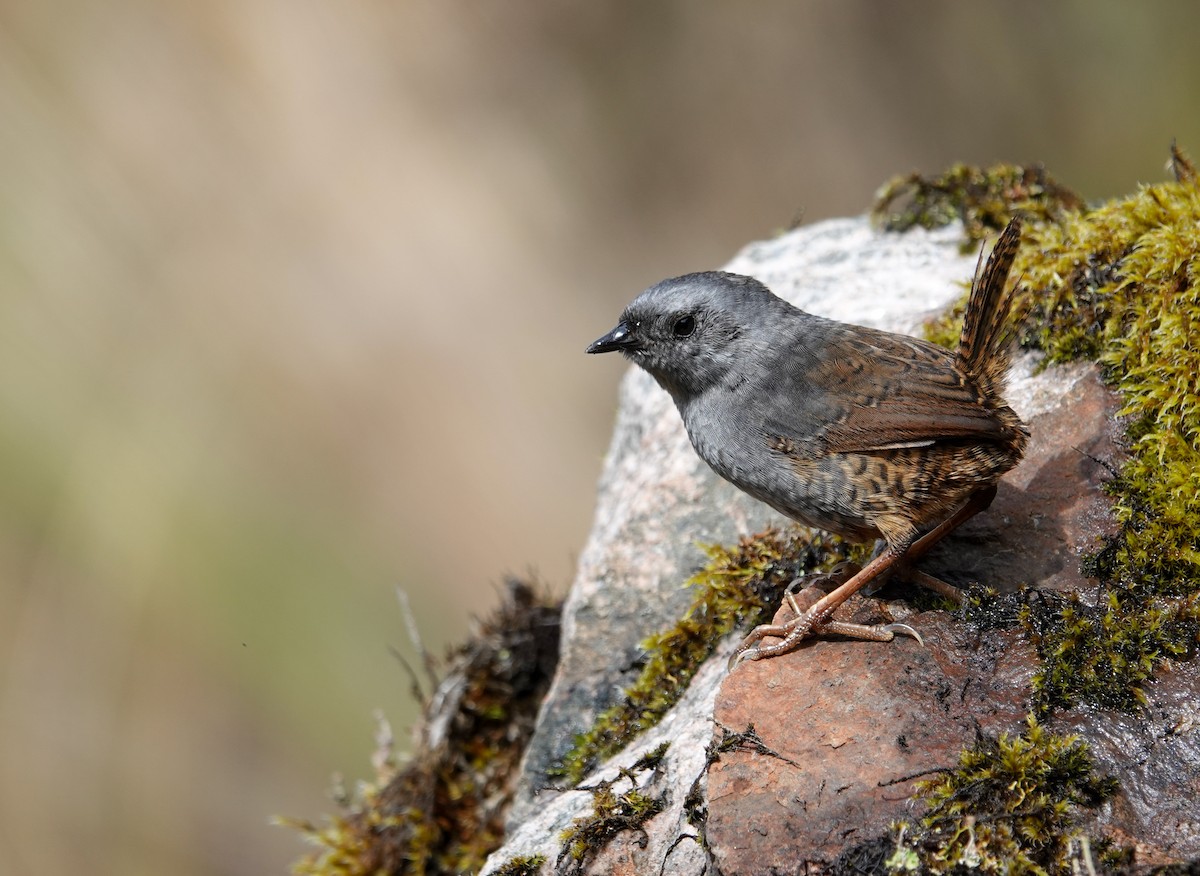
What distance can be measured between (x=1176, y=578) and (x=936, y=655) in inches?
29.8

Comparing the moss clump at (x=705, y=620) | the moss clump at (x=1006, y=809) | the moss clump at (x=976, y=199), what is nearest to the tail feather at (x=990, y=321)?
the moss clump at (x=705, y=620)

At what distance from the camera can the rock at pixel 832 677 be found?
2.41 m

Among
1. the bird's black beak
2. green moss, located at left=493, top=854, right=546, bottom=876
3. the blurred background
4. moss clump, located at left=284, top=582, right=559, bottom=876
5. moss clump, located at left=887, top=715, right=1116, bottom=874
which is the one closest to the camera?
moss clump, located at left=887, top=715, right=1116, bottom=874

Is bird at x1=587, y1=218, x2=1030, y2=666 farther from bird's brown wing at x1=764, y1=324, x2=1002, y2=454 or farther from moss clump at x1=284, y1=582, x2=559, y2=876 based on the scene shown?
moss clump at x1=284, y1=582, x2=559, y2=876

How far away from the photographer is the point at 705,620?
3.57m

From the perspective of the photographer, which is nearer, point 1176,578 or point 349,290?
point 1176,578

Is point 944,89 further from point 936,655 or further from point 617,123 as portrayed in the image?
point 936,655

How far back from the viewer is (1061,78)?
8594 millimetres

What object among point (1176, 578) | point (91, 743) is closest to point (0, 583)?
point (91, 743)

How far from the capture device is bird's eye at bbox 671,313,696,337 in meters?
3.59

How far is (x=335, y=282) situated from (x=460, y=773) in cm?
479

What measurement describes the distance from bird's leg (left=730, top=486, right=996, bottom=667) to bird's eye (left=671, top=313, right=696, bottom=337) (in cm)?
107

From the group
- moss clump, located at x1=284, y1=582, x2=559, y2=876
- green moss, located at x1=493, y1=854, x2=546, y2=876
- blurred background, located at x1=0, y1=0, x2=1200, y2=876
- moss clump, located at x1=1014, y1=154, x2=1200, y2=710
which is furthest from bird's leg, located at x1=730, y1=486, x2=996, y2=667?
blurred background, located at x1=0, y1=0, x2=1200, y2=876

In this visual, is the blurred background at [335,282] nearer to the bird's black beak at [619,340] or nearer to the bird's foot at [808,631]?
the bird's black beak at [619,340]
